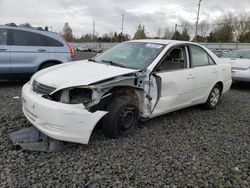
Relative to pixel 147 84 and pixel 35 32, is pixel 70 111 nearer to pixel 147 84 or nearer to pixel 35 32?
pixel 147 84

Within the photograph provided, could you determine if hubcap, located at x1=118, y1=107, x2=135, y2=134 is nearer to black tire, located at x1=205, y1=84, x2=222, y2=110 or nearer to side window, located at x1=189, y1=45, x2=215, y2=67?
side window, located at x1=189, y1=45, x2=215, y2=67

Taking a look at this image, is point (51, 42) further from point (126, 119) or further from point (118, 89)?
point (126, 119)

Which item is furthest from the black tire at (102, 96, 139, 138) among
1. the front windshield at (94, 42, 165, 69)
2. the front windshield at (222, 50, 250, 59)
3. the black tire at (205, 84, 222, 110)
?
the front windshield at (222, 50, 250, 59)

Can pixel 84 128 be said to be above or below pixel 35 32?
below

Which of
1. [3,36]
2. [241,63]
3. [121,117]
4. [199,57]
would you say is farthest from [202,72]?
[3,36]

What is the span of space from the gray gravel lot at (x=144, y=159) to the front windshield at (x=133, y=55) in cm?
110

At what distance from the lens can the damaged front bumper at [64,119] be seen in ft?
9.00

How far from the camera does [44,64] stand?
655 centimetres

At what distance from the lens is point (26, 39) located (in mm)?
6293

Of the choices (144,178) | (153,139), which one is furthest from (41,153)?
(153,139)

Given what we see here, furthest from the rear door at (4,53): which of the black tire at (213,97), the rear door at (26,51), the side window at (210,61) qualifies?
the black tire at (213,97)

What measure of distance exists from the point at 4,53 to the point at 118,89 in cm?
414

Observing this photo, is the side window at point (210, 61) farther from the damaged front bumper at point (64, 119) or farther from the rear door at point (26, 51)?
the rear door at point (26, 51)

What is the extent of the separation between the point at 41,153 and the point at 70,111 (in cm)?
69
